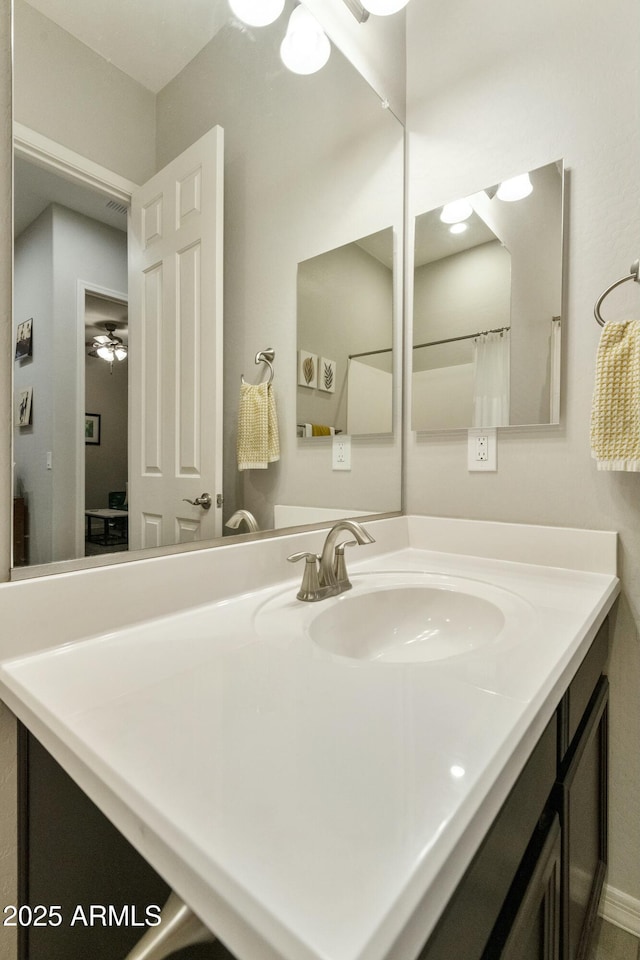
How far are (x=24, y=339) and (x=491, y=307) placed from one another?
3.62 feet

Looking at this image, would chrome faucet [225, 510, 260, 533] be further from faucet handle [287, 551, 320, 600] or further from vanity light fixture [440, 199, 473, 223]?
vanity light fixture [440, 199, 473, 223]

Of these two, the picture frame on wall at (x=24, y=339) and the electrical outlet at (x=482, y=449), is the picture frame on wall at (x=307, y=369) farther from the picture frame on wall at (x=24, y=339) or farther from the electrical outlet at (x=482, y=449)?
the picture frame on wall at (x=24, y=339)

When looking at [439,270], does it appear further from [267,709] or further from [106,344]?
[267,709]

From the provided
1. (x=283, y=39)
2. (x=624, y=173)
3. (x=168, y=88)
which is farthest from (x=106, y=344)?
(x=624, y=173)

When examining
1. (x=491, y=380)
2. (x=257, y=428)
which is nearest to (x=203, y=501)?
(x=257, y=428)

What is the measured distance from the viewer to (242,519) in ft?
3.15

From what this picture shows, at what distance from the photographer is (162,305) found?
2.74ft

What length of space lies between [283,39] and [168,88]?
1.50 ft

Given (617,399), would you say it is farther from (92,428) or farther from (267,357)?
(92,428)

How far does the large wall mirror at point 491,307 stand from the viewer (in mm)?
1145

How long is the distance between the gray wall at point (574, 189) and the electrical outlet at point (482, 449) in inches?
0.8

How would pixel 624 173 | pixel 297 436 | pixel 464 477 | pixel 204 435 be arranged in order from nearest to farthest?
pixel 204 435 < pixel 624 173 < pixel 297 436 < pixel 464 477

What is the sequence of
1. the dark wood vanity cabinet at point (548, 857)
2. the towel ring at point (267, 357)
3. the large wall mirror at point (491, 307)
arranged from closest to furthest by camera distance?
the dark wood vanity cabinet at point (548, 857) → the towel ring at point (267, 357) → the large wall mirror at point (491, 307)

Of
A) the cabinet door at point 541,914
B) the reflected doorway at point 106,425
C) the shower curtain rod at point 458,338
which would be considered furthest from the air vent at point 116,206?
the cabinet door at point 541,914
